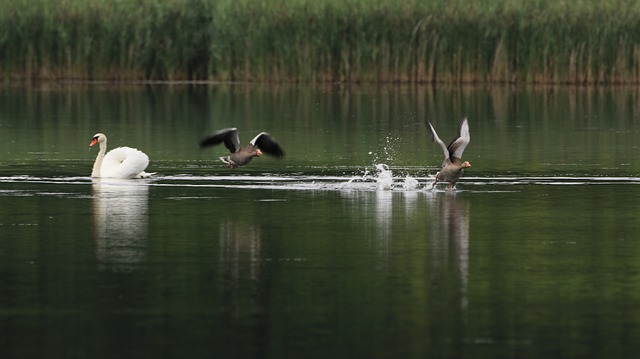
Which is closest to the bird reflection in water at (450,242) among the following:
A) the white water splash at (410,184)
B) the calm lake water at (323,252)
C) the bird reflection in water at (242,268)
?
the calm lake water at (323,252)

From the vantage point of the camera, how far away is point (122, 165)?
68.4 feet

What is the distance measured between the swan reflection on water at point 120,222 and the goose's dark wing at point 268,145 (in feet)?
4.76

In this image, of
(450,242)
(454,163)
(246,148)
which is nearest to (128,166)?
(246,148)

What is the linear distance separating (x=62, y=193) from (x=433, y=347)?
9554 mm

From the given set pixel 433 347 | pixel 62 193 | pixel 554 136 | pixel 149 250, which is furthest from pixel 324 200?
pixel 554 136

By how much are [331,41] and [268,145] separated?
88.1 feet

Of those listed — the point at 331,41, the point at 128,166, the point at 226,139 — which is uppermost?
the point at 331,41

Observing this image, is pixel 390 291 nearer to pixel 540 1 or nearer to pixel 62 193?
pixel 62 193

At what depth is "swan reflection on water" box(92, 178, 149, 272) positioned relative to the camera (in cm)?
1317

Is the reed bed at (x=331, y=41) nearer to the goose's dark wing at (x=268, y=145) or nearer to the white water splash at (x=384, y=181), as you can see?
the goose's dark wing at (x=268, y=145)

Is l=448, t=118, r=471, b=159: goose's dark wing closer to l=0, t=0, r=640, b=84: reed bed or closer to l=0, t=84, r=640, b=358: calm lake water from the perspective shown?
l=0, t=84, r=640, b=358: calm lake water

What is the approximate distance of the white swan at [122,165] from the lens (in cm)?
2073

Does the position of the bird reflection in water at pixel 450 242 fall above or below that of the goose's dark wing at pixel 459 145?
below

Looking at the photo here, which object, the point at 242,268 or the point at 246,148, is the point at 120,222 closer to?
the point at 242,268
